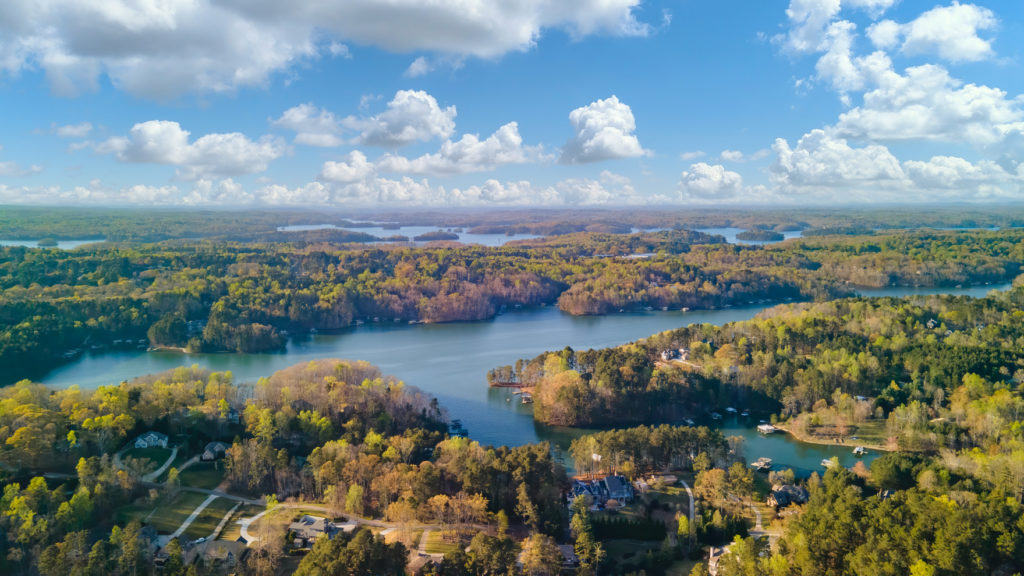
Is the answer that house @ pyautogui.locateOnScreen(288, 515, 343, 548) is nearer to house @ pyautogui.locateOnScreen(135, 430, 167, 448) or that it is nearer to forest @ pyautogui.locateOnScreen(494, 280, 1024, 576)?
house @ pyautogui.locateOnScreen(135, 430, 167, 448)

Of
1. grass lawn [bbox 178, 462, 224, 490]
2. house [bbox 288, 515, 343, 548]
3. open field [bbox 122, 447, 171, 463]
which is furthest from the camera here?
open field [bbox 122, 447, 171, 463]

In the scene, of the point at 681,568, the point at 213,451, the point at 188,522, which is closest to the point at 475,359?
the point at 213,451

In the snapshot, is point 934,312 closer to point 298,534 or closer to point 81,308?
point 298,534

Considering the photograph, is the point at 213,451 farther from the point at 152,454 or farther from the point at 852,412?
the point at 852,412

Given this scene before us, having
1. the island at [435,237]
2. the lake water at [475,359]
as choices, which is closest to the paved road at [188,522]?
the lake water at [475,359]

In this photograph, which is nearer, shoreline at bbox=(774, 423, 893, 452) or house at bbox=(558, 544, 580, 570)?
house at bbox=(558, 544, 580, 570)

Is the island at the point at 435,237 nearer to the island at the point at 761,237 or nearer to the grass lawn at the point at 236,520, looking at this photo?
the island at the point at 761,237

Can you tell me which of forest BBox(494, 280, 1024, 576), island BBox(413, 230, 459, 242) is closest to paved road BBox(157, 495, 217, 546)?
forest BBox(494, 280, 1024, 576)
